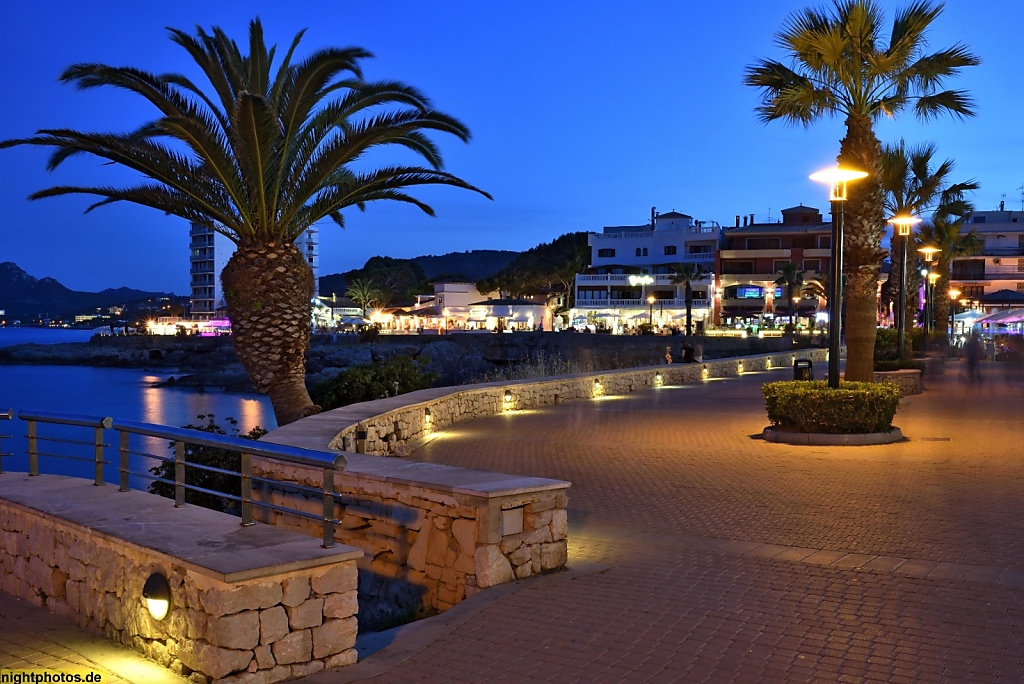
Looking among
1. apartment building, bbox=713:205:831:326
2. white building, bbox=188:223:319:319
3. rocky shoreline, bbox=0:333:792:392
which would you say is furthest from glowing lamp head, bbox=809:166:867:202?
white building, bbox=188:223:319:319

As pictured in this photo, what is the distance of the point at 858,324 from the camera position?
17.6 metres

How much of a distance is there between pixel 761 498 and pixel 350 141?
834cm

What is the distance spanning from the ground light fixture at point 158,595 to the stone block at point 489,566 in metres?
2.13

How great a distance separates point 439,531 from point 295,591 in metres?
2.02

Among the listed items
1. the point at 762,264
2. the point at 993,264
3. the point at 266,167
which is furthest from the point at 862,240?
the point at 993,264

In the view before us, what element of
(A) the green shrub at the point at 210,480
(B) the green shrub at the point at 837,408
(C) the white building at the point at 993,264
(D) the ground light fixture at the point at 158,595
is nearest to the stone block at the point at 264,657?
(D) the ground light fixture at the point at 158,595

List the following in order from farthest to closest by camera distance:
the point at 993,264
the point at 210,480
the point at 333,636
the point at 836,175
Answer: the point at 993,264, the point at 836,175, the point at 210,480, the point at 333,636

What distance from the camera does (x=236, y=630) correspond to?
4.52 meters

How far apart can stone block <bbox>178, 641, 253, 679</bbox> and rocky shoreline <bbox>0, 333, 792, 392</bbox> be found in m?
40.2

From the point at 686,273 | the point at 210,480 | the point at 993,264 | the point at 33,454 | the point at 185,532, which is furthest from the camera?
the point at 993,264

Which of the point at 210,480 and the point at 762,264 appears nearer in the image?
the point at 210,480

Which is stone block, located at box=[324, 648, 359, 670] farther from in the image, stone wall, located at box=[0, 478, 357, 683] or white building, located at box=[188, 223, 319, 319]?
white building, located at box=[188, 223, 319, 319]

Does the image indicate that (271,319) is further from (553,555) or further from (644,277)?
(644,277)

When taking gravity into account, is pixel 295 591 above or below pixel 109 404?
above
